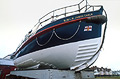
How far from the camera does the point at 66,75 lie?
141 inches

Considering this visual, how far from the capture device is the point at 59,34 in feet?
15.3

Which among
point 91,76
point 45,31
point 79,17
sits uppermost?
point 79,17

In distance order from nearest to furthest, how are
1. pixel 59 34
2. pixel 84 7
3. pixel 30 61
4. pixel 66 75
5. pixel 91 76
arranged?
pixel 66 75, pixel 91 76, pixel 59 34, pixel 84 7, pixel 30 61

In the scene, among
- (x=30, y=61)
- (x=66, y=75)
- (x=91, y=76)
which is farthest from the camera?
(x=30, y=61)

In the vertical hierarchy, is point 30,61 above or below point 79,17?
below

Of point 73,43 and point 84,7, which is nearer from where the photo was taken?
point 73,43

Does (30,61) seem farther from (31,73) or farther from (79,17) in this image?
(79,17)

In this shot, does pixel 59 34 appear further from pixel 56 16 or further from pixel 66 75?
pixel 66 75

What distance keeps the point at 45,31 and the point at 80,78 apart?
2.54 metres

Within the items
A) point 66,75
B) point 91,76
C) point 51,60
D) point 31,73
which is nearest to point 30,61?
point 51,60

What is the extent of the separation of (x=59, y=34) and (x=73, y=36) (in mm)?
622

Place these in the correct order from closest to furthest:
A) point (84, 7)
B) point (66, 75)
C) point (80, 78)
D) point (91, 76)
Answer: point (66, 75)
point (80, 78)
point (91, 76)
point (84, 7)

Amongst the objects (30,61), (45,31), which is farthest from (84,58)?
(30,61)

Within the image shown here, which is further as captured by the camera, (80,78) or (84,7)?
(84,7)
